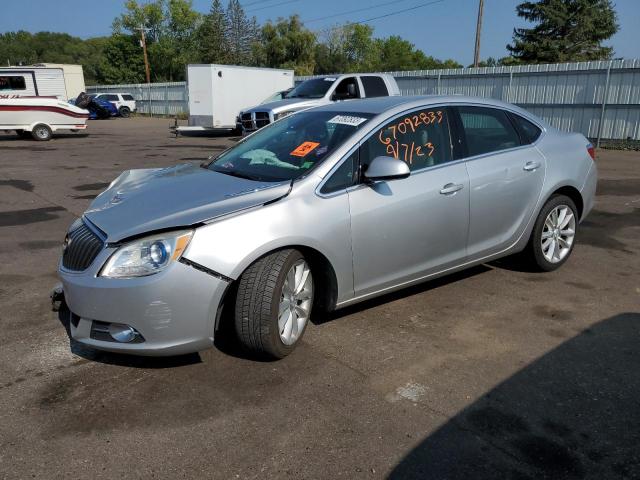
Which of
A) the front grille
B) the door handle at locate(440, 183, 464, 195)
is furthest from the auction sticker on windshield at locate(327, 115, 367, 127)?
the front grille

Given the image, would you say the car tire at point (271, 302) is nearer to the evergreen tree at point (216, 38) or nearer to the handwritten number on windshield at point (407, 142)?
the handwritten number on windshield at point (407, 142)

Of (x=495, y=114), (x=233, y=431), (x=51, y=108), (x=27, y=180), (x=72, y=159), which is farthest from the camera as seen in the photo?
(x=51, y=108)

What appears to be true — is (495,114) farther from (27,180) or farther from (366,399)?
(27,180)

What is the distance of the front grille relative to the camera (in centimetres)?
317

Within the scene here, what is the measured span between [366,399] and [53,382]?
1882 millimetres

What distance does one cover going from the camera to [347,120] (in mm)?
4047

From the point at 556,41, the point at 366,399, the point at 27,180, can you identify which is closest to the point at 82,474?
the point at 366,399

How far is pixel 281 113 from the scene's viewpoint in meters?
15.5

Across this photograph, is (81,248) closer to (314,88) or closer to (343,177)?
(343,177)

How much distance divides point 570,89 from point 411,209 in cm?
1563

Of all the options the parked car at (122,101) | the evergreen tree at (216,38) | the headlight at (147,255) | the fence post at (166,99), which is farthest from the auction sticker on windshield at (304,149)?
the evergreen tree at (216,38)

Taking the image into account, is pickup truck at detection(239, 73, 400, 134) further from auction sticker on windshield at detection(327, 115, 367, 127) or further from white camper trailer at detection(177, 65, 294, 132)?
auction sticker on windshield at detection(327, 115, 367, 127)

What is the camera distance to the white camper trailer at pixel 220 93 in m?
21.7

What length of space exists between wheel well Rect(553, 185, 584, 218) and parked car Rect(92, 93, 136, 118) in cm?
3771
